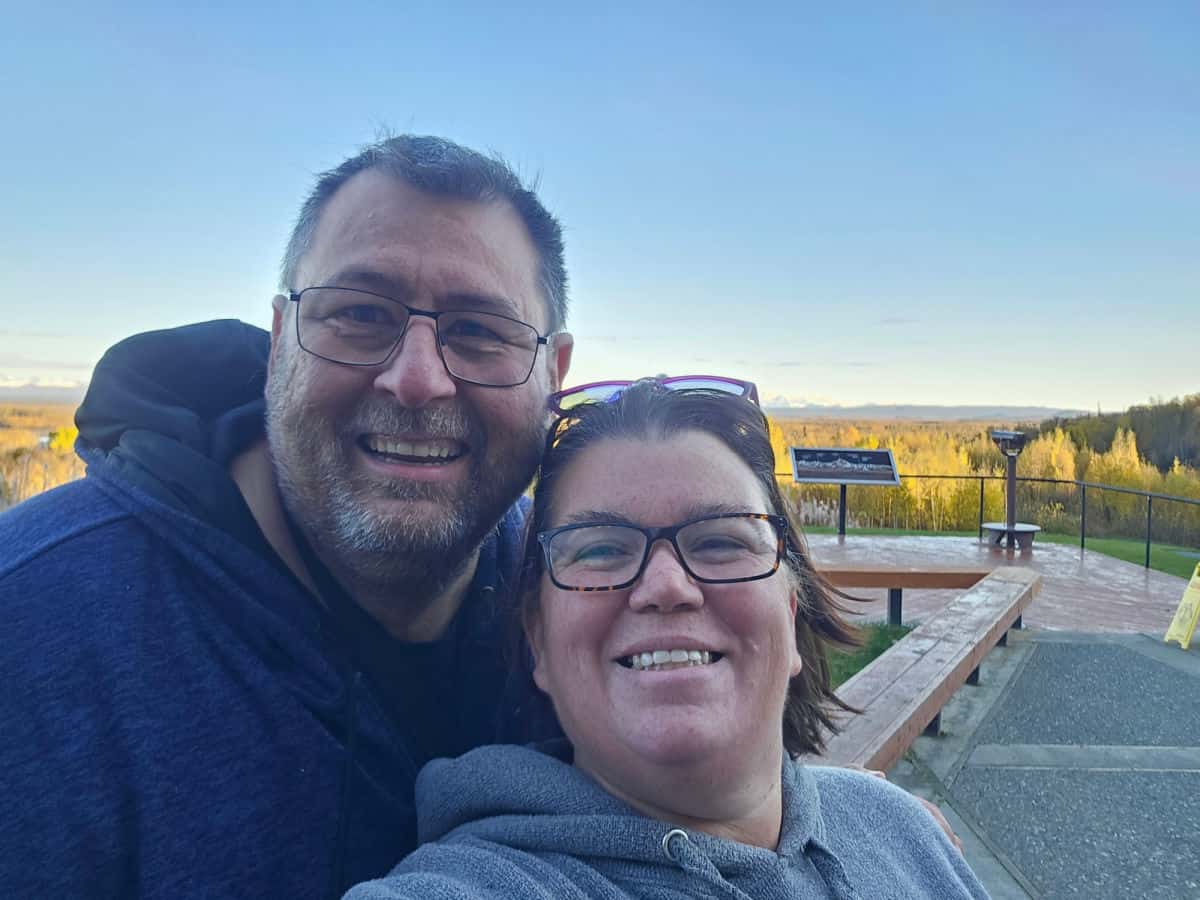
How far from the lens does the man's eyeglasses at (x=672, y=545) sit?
145 centimetres

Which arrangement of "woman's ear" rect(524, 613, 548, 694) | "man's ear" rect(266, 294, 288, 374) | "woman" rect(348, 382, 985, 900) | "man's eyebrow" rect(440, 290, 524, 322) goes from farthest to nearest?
"man's ear" rect(266, 294, 288, 374)
"man's eyebrow" rect(440, 290, 524, 322)
"woman's ear" rect(524, 613, 548, 694)
"woman" rect(348, 382, 985, 900)

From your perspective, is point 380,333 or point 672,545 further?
point 380,333

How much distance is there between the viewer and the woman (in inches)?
52.7

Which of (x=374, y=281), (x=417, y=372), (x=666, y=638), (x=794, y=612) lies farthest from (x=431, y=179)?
(x=794, y=612)

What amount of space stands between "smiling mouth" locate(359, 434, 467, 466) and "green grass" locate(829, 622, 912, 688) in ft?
12.6

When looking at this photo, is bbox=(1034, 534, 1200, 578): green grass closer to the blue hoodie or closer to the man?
the man

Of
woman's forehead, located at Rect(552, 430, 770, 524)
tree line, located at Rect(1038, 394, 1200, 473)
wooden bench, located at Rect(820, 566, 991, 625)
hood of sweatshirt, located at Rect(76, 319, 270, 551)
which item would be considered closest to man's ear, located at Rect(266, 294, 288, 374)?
hood of sweatshirt, located at Rect(76, 319, 270, 551)

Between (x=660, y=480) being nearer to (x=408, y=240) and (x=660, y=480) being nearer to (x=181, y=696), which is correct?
(x=408, y=240)

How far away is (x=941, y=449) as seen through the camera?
17516mm

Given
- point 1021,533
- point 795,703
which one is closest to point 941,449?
point 1021,533

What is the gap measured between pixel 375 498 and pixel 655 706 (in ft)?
2.30

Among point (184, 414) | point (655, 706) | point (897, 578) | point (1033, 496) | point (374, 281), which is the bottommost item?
point (1033, 496)

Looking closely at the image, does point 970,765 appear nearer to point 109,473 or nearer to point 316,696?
point 316,696

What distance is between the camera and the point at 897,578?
6703mm
